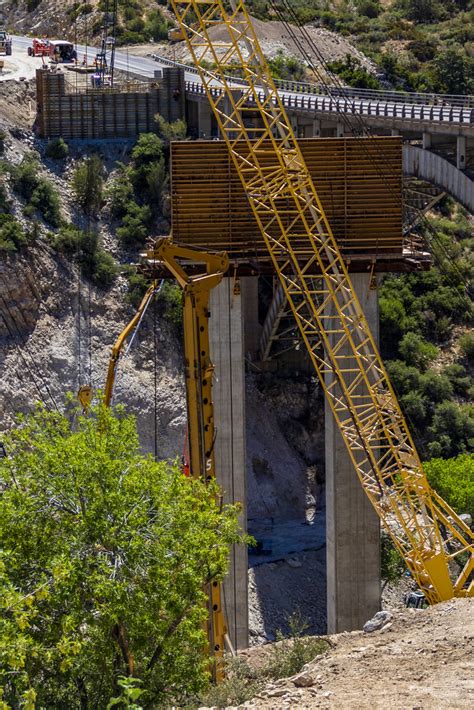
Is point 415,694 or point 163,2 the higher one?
point 163,2

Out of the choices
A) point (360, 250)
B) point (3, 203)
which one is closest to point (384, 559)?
point (360, 250)

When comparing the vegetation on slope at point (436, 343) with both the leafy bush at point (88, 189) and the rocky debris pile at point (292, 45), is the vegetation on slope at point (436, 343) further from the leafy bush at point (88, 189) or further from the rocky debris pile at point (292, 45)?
the rocky debris pile at point (292, 45)

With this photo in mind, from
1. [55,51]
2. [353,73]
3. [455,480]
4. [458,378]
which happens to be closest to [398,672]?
[455,480]

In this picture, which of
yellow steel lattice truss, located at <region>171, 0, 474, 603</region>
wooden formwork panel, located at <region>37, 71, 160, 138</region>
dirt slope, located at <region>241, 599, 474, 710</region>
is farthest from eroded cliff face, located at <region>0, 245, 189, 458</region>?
dirt slope, located at <region>241, 599, 474, 710</region>

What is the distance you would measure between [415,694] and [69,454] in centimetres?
1038

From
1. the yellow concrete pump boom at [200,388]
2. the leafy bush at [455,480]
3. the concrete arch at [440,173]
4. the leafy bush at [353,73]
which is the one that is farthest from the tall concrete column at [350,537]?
the leafy bush at [353,73]

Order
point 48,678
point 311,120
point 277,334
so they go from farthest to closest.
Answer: point 311,120, point 277,334, point 48,678

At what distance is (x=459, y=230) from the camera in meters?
94.7

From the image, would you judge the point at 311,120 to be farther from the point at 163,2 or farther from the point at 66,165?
the point at 163,2

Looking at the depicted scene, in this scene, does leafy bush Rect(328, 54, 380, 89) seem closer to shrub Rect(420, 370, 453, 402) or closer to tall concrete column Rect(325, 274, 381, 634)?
shrub Rect(420, 370, 453, 402)

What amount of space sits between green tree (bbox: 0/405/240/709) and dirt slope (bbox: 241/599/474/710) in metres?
2.88

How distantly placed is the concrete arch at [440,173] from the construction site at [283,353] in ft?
0.49

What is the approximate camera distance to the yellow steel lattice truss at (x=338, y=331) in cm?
5634

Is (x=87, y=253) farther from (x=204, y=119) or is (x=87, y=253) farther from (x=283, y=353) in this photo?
(x=204, y=119)
